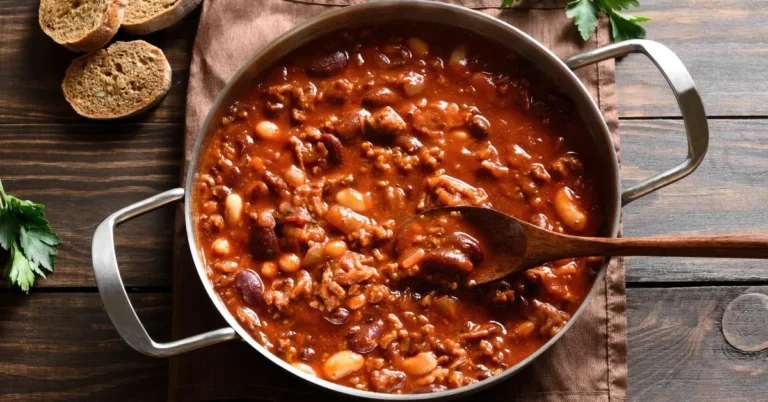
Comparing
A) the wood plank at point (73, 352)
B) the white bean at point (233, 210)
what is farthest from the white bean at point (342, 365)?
the wood plank at point (73, 352)

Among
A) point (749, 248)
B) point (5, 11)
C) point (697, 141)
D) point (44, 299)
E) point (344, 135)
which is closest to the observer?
point (749, 248)

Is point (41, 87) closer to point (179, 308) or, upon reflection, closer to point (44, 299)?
point (44, 299)

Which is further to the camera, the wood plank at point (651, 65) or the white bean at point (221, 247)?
the wood plank at point (651, 65)

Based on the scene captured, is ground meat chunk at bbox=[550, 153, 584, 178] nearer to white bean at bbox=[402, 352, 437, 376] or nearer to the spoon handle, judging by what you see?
the spoon handle

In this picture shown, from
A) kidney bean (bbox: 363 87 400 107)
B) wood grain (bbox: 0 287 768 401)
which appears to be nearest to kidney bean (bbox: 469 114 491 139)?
kidney bean (bbox: 363 87 400 107)

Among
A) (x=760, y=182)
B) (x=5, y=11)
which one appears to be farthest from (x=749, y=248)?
(x=5, y=11)

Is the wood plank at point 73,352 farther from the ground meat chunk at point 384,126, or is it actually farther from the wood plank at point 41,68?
the ground meat chunk at point 384,126

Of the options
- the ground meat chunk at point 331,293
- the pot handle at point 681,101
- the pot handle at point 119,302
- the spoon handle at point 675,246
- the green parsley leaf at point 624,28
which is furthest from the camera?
the green parsley leaf at point 624,28

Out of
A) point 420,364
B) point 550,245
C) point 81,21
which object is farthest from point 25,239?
point 550,245
